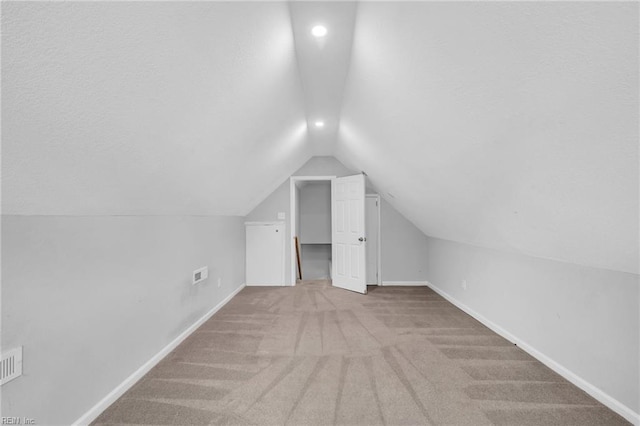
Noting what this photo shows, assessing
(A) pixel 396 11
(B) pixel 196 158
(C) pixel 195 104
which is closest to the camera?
(A) pixel 396 11

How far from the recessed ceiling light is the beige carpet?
2585 mm

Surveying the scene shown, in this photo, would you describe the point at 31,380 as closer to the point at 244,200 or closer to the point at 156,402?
the point at 156,402

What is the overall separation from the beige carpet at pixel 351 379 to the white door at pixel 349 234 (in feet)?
4.22

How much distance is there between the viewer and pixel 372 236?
192 inches

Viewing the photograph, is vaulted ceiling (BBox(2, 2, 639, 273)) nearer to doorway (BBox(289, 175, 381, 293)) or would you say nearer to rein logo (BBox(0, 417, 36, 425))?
rein logo (BBox(0, 417, 36, 425))

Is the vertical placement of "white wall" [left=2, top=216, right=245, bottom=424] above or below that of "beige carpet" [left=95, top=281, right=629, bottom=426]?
above

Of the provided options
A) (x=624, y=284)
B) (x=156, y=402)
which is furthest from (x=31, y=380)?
(x=624, y=284)

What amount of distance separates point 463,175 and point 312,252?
5.65 metres

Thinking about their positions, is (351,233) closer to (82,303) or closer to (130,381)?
(130,381)

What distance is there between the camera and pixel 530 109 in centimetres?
122

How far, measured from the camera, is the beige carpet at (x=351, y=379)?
1.67 metres

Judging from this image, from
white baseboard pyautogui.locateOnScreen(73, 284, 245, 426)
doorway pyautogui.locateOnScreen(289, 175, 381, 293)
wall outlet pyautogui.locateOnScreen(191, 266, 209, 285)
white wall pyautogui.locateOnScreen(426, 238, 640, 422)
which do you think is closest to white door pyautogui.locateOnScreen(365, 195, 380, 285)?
doorway pyautogui.locateOnScreen(289, 175, 381, 293)

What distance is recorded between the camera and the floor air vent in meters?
1.20

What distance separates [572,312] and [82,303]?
11.2 ft
